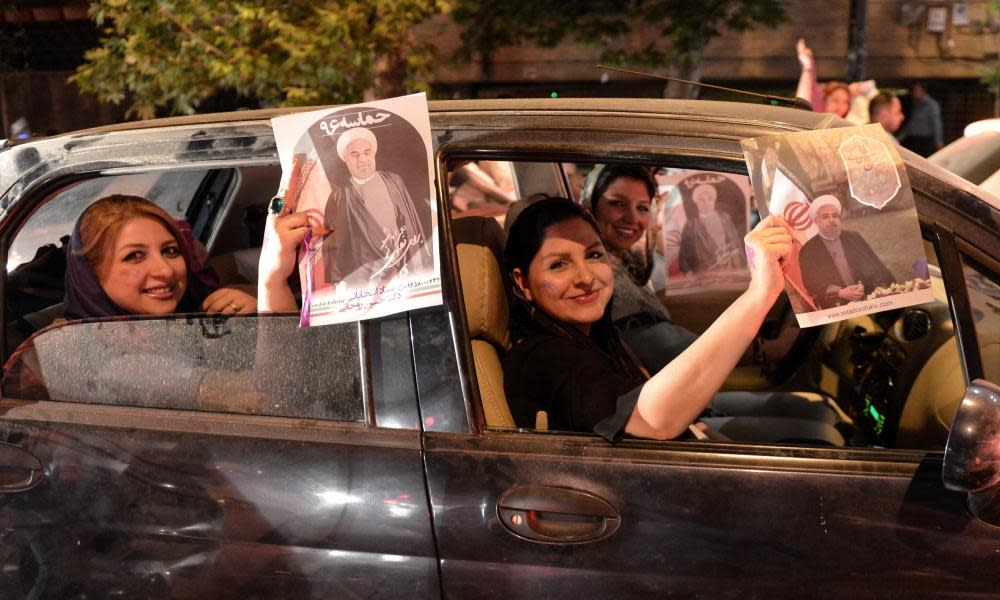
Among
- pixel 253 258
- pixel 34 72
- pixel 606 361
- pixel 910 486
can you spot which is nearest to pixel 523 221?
pixel 606 361

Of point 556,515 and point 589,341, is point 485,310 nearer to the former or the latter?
point 589,341

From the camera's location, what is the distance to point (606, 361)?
2.36 m

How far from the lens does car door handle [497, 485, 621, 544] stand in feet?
6.06

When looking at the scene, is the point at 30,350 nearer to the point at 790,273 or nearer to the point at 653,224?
the point at 790,273

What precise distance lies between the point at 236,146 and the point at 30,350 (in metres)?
0.64

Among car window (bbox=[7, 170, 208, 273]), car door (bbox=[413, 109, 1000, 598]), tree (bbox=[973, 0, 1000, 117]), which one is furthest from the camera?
tree (bbox=[973, 0, 1000, 117])

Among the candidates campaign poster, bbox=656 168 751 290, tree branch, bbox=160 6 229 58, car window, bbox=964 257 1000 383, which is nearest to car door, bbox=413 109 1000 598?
car window, bbox=964 257 1000 383

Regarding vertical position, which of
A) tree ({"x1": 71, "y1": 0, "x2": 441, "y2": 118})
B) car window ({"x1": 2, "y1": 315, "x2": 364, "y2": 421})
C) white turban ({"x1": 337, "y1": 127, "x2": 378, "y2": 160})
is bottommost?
car window ({"x1": 2, "y1": 315, "x2": 364, "y2": 421})

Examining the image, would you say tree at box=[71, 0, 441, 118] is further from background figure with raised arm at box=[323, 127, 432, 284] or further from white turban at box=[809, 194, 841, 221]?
white turban at box=[809, 194, 841, 221]

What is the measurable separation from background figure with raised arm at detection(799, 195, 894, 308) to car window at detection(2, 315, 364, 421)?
0.83m

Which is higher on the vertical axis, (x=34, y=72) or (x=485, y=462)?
(x=34, y=72)

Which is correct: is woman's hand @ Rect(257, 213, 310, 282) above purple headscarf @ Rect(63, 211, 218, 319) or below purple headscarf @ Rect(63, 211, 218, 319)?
above

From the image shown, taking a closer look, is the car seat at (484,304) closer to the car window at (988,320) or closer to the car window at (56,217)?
the car window at (56,217)

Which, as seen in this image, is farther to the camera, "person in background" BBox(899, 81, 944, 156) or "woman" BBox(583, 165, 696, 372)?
"person in background" BBox(899, 81, 944, 156)
